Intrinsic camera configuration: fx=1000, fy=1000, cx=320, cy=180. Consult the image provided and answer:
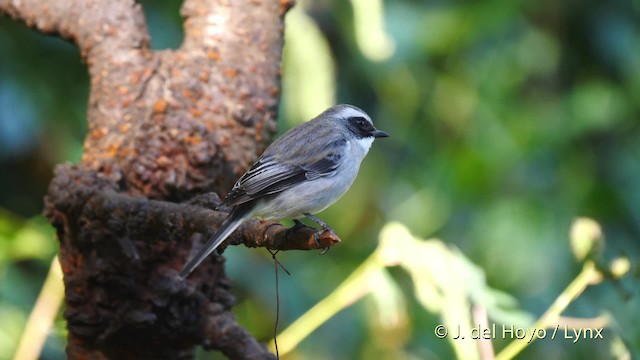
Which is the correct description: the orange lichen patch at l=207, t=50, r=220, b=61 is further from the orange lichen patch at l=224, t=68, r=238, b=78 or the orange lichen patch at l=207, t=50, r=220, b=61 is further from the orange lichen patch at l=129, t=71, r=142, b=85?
the orange lichen patch at l=129, t=71, r=142, b=85

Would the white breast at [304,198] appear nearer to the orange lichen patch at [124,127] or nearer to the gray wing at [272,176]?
the gray wing at [272,176]

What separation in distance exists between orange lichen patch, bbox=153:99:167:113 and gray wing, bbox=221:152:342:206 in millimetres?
336

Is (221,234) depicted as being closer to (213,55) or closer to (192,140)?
(192,140)

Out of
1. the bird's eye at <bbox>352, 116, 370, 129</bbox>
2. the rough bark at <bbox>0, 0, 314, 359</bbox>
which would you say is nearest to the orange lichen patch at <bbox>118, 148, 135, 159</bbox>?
the rough bark at <bbox>0, 0, 314, 359</bbox>

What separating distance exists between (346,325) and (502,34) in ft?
5.48

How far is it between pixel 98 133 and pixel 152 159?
0.71 feet

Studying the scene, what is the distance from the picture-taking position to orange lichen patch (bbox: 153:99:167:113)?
3.02 metres

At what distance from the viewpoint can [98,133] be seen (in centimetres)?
305

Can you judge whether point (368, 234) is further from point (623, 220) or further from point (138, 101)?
point (138, 101)

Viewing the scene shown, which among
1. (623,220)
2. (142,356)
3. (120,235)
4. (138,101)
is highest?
(138,101)

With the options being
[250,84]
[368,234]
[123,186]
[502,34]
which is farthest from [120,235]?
[502,34]

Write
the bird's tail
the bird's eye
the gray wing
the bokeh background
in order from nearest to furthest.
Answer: the bird's tail < the gray wing < the bird's eye < the bokeh background

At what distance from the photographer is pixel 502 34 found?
4.98m

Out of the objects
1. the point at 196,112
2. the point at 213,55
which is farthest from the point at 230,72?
the point at 196,112
